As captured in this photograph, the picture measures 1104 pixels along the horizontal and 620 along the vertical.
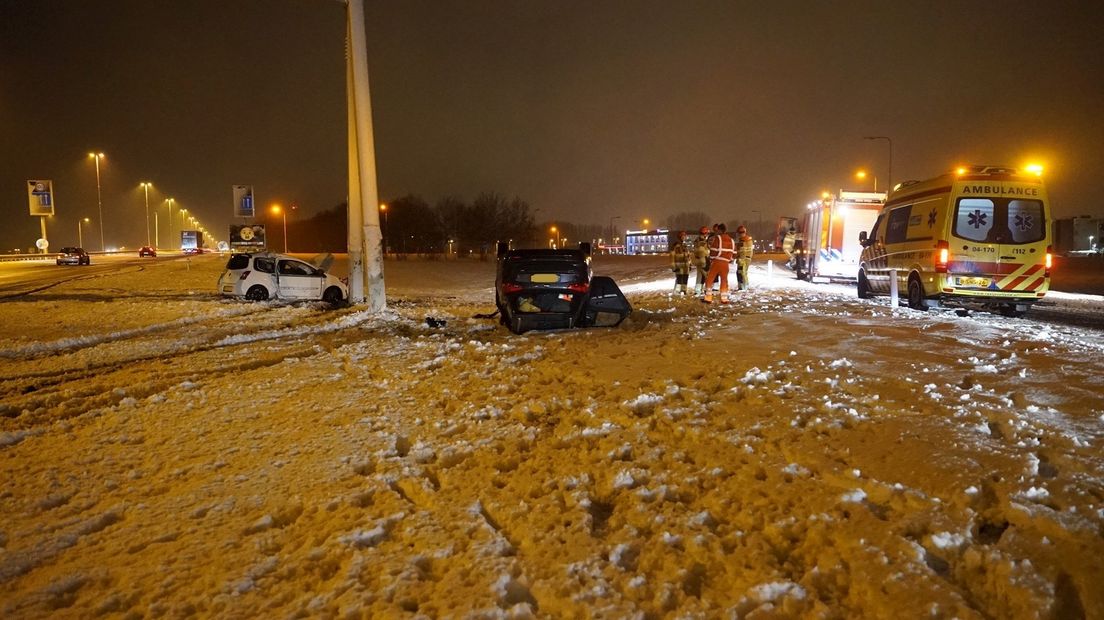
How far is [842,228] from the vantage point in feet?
70.6

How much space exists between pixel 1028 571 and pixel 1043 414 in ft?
8.83

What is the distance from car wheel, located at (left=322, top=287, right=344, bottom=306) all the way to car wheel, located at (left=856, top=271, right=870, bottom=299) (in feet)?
48.8

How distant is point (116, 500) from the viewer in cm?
415

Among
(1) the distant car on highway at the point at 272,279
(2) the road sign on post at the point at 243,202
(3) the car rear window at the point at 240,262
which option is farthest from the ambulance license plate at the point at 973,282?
(2) the road sign on post at the point at 243,202

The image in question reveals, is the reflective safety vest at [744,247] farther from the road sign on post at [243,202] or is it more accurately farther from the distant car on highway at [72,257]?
the distant car on highway at [72,257]

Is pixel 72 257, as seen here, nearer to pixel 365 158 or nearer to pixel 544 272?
pixel 365 158

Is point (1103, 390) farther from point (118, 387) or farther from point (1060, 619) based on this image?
point (118, 387)

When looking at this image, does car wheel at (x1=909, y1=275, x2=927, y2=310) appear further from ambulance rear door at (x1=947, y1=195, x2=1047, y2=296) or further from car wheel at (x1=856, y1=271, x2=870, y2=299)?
car wheel at (x1=856, y1=271, x2=870, y2=299)

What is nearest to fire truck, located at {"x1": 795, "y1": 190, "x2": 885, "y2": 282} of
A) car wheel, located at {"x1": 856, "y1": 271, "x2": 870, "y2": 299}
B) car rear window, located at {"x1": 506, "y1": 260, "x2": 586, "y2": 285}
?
car wheel, located at {"x1": 856, "y1": 271, "x2": 870, "y2": 299}

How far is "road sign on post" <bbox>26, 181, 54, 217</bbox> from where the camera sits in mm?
54031

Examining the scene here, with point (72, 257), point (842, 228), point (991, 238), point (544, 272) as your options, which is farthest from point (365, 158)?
point (72, 257)

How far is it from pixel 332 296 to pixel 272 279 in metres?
1.79

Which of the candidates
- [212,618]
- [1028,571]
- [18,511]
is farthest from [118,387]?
[1028,571]

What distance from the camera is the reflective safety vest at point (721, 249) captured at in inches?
562
